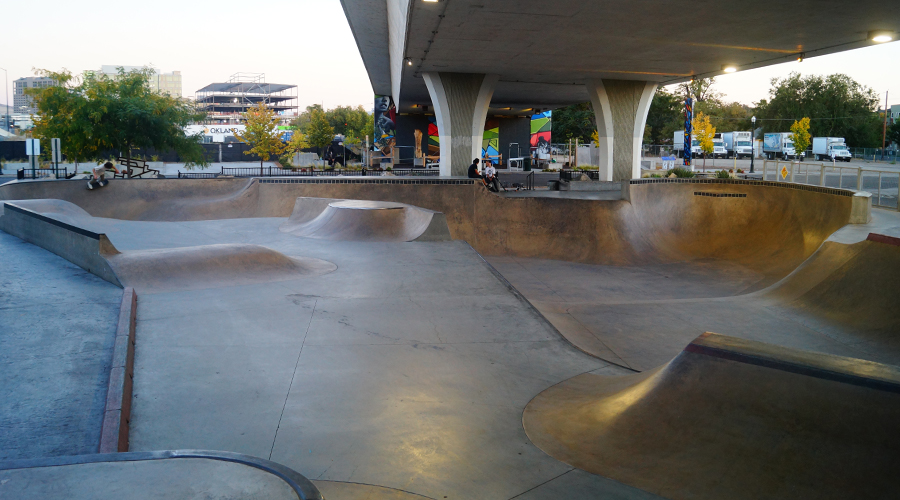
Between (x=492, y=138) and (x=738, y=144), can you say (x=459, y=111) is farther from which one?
(x=738, y=144)

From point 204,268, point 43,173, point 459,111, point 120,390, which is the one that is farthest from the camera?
point 43,173

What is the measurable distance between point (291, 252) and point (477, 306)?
5.36 meters

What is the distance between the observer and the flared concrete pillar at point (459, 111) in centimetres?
2328

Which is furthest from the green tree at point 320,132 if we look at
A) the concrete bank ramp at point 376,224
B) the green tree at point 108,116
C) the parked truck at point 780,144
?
the concrete bank ramp at point 376,224

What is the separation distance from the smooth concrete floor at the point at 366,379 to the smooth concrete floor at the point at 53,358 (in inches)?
13.9

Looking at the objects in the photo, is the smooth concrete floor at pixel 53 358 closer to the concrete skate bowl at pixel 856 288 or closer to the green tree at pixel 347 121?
the concrete skate bowl at pixel 856 288

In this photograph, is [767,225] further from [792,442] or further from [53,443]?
[53,443]

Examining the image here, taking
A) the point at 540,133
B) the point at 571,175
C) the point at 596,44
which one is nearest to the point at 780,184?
the point at 596,44

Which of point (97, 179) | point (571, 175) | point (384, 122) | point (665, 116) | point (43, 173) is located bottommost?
point (97, 179)

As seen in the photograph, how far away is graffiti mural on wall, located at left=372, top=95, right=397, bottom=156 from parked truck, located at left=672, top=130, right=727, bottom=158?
25524mm

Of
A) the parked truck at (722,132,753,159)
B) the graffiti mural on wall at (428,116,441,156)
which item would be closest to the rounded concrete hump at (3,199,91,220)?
the graffiti mural on wall at (428,116,441,156)

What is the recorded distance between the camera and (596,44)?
687 inches

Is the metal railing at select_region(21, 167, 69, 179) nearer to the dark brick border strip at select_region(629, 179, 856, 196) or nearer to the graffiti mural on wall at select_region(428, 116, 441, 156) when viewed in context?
the dark brick border strip at select_region(629, 179, 856, 196)

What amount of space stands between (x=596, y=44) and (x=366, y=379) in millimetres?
14590
